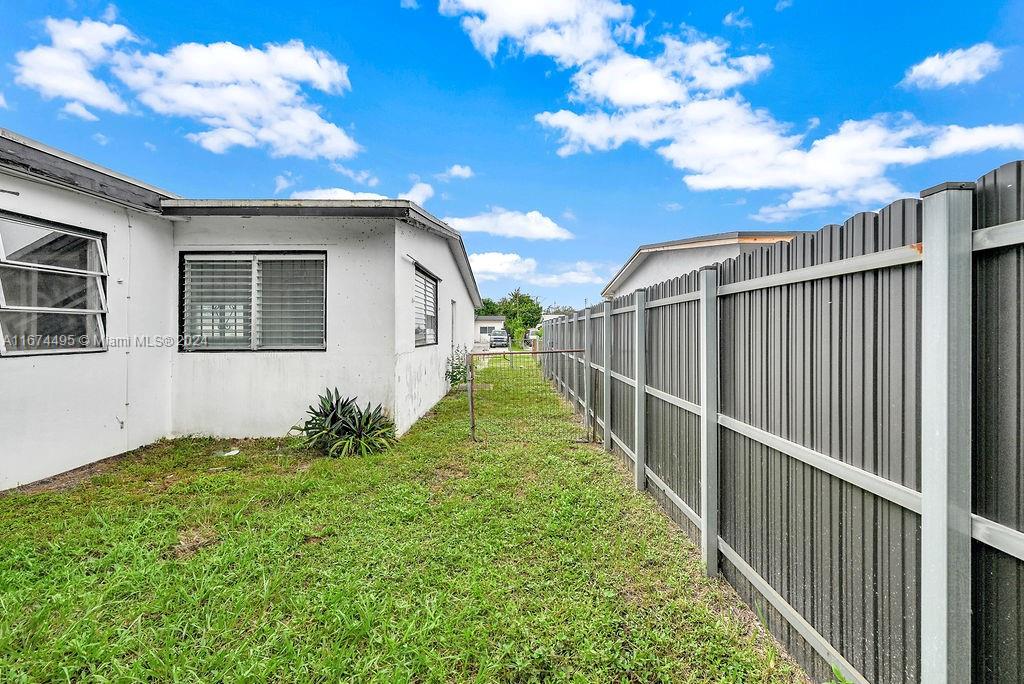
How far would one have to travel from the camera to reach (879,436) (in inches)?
58.4

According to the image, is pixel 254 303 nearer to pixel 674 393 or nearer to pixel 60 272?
pixel 60 272

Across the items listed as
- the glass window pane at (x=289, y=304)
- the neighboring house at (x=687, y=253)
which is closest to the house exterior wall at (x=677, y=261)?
the neighboring house at (x=687, y=253)

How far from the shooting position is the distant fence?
3.75 ft

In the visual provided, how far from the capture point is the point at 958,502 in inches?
46.2

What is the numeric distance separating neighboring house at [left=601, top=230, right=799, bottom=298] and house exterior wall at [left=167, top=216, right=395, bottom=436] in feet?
19.3

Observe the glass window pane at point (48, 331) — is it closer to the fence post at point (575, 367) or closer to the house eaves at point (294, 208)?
the house eaves at point (294, 208)

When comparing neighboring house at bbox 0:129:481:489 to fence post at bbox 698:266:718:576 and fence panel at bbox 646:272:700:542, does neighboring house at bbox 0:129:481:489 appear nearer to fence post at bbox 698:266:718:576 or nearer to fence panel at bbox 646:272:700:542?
fence panel at bbox 646:272:700:542

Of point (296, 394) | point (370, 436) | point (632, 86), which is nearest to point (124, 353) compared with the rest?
point (296, 394)

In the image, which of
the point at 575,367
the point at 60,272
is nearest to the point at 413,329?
the point at 575,367

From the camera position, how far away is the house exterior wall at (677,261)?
9578 mm

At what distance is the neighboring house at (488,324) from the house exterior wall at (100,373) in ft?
110

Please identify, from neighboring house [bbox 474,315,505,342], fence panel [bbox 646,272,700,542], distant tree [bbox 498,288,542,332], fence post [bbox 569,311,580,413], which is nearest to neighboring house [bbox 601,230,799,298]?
fence post [bbox 569,311,580,413]

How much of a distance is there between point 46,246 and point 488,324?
1446 inches

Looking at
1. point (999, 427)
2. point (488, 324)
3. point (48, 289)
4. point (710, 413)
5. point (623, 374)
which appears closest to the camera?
point (999, 427)
